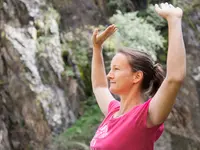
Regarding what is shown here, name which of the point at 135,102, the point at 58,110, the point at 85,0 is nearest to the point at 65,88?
the point at 58,110

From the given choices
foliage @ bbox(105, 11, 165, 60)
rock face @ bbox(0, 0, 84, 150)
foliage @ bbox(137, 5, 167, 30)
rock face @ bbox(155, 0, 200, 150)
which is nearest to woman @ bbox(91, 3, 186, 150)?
rock face @ bbox(155, 0, 200, 150)

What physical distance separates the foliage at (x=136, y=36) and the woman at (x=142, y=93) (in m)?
6.71

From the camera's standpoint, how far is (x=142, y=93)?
6.23ft

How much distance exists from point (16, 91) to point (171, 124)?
140 inches

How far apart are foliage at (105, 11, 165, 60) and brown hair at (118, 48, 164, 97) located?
6688mm

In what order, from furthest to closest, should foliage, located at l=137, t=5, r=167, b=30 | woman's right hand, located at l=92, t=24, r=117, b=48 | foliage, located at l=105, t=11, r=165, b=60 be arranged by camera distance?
1. foliage, located at l=137, t=5, r=167, b=30
2. foliage, located at l=105, t=11, r=165, b=60
3. woman's right hand, located at l=92, t=24, r=117, b=48

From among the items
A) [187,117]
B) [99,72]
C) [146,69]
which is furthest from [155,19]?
[146,69]

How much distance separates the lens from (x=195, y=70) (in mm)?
7250

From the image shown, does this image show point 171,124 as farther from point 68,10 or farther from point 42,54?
point 68,10

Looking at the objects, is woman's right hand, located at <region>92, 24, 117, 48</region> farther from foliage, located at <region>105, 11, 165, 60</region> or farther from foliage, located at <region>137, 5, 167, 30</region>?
foliage, located at <region>137, 5, 167, 30</region>

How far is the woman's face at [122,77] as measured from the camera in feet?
6.08

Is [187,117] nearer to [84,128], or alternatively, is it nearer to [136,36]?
[84,128]

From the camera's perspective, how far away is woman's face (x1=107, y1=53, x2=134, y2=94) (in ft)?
6.08

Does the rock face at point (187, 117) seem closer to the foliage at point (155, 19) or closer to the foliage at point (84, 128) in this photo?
the foliage at point (84, 128)
